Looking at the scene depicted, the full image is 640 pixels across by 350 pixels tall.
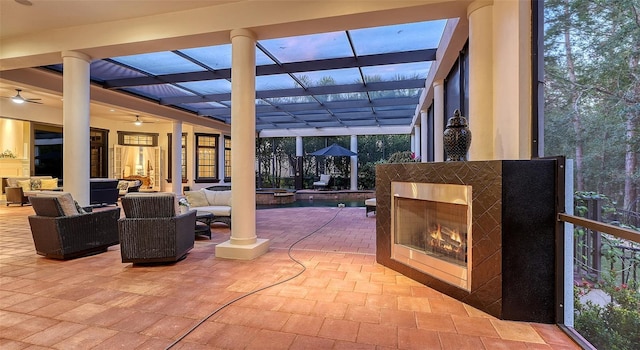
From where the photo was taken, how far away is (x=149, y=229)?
3393 mm

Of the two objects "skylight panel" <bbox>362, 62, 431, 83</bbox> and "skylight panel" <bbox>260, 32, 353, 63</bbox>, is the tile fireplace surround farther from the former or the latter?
"skylight panel" <bbox>362, 62, 431, 83</bbox>

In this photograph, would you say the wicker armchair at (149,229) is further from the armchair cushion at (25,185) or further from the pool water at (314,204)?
the armchair cushion at (25,185)

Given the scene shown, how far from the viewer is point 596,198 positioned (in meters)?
1.99

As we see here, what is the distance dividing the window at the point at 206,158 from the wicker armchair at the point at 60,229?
1003 cm

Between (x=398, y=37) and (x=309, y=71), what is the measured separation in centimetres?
177

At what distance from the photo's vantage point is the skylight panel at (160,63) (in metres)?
5.20

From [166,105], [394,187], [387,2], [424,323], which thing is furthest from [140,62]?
[424,323]

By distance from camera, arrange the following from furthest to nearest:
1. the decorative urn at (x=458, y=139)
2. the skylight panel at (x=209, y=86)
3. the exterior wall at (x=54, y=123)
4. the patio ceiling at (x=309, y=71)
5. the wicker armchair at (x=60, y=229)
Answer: the exterior wall at (x=54, y=123), the skylight panel at (x=209, y=86), the patio ceiling at (x=309, y=71), the wicker armchair at (x=60, y=229), the decorative urn at (x=458, y=139)

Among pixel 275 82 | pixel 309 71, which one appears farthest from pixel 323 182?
pixel 309 71

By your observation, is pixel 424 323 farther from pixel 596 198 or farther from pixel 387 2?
pixel 387 2

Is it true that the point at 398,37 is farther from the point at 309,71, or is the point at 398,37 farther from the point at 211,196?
the point at 211,196

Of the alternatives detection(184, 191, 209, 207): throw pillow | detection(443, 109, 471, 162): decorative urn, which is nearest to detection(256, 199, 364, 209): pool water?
detection(184, 191, 209, 207): throw pillow

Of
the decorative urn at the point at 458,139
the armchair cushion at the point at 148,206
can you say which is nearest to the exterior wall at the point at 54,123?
the armchair cushion at the point at 148,206

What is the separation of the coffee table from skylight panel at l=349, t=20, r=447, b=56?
11.8 ft
